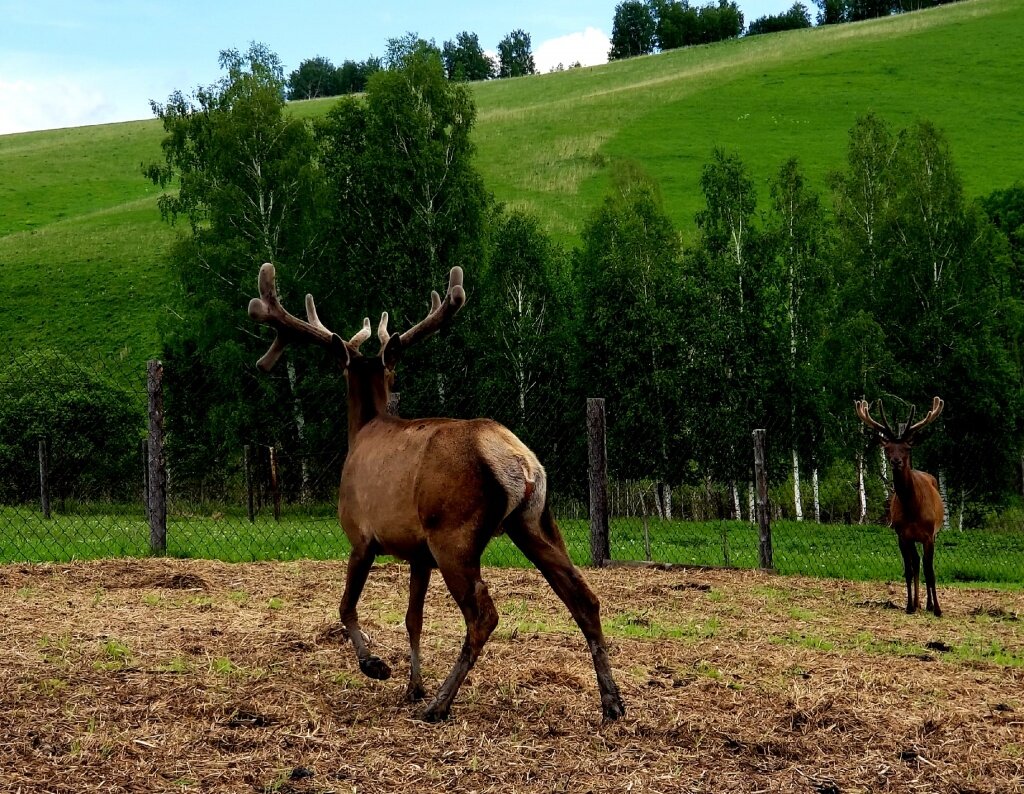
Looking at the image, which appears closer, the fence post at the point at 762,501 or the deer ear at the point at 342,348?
the deer ear at the point at 342,348

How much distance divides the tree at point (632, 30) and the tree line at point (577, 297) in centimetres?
9446

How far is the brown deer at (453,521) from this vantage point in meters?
5.72

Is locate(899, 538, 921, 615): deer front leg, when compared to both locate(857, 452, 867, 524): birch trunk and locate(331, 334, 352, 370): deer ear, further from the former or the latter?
locate(857, 452, 867, 524): birch trunk

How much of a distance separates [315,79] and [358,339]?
12036cm

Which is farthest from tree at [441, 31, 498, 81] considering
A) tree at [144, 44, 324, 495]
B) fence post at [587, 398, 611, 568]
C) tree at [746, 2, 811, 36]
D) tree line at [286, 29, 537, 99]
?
fence post at [587, 398, 611, 568]

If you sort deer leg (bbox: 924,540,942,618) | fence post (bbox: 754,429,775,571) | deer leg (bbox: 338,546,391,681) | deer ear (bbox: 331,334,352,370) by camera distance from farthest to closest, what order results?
fence post (bbox: 754,429,775,571) < deer leg (bbox: 924,540,942,618) < deer ear (bbox: 331,334,352,370) < deer leg (bbox: 338,546,391,681)

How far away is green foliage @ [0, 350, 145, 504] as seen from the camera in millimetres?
27203

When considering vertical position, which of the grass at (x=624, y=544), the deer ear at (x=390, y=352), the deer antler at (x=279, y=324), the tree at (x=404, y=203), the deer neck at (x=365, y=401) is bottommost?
the grass at (x=624, y=544)

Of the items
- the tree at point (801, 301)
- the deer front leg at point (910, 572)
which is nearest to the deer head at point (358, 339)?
the deer front leg at point (910, 572)

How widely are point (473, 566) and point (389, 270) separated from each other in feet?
87.6

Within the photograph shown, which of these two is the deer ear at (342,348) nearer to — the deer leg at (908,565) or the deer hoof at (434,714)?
the deer hoof at (434,714)

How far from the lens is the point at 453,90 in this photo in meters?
34.1

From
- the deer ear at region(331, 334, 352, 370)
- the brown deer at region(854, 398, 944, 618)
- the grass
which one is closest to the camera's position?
the deer ear at region(331, 334, 352, 370)

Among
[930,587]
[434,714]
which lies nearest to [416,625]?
[434,714]
